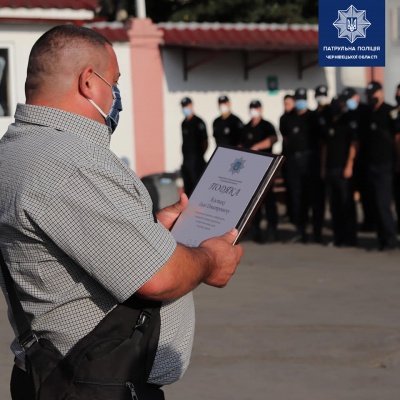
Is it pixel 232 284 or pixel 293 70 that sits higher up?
pixel 293 70

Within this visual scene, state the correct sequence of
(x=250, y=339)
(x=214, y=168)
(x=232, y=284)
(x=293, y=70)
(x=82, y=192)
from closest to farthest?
1. (x=82, y=192)
2. (x=214, y=168)
3. (x=250, y=339)
4. (x=232, y=284)
5. (x=293, y=70)

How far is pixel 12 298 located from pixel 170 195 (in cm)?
1201

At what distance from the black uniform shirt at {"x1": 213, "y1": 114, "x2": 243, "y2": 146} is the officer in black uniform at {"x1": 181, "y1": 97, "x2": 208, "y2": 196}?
15.4 inches

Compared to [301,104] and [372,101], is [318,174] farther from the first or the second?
[372,101]

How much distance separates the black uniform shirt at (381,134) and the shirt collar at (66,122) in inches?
381

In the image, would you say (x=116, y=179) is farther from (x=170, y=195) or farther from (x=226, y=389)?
(x=170, y=195)

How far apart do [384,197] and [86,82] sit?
9.94 metres

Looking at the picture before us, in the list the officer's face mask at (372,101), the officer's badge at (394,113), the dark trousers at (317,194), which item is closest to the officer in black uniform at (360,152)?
the officer's face mask at (372,101)

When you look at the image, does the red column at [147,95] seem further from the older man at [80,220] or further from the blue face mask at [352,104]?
the older man at [80,220]

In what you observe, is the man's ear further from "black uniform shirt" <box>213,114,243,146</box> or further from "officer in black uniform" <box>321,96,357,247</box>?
"black uniform shirt" <box>213,114,243,146</box>

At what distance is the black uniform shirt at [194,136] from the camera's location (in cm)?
1523

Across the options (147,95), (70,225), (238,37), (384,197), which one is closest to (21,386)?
(70,225)

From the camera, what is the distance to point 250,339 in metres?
8.12

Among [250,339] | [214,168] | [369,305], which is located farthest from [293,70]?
[214,168]
